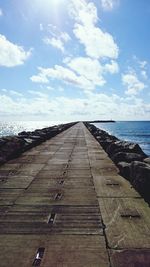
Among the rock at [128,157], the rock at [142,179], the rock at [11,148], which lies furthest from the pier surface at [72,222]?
the rock at [11,148]

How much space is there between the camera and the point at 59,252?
11.8 ft

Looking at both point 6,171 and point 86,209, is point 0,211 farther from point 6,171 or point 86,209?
point 6,171

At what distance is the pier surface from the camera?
3.46 m

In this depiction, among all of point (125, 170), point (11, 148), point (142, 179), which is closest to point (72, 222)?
point (142, 179)

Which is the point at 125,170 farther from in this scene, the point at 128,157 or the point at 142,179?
the point at 142,179

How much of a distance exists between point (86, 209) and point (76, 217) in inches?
18.0

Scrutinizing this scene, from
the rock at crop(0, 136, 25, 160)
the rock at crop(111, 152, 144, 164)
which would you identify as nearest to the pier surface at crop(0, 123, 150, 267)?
the rock at crop(111, 152, 144, 164)

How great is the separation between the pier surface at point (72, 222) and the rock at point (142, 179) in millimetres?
150

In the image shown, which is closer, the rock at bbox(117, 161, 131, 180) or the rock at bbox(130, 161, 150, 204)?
the rock at bbox(130, 161, 150, 204)

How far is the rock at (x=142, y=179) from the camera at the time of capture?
233 inches

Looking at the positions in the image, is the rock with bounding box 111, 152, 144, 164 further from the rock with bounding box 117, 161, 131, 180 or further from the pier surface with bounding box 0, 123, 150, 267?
the pier surface with bounding box 0, 123, 150, 267

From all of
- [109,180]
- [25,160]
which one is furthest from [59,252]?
[25,160]

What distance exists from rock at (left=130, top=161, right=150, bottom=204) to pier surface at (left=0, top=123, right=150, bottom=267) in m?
0.15

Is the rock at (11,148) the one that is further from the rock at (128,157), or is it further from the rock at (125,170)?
the rock at (125,170)
